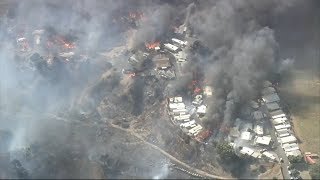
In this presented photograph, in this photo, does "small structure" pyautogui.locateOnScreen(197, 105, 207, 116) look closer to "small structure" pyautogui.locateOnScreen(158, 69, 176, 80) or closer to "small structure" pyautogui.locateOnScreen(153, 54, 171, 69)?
"small structure" pyautogui.locateOnScreen(158, 69, 176, 80)

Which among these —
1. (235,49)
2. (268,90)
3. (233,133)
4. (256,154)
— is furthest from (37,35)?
(256,154)

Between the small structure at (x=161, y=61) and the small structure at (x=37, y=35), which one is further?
the small structure at (x=37, y=35)

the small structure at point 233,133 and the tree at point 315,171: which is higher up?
the small structure at point 233,133

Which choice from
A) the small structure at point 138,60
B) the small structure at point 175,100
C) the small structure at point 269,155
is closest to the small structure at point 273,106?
the small structure at point 269,155

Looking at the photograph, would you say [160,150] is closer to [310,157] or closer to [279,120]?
[279,120]

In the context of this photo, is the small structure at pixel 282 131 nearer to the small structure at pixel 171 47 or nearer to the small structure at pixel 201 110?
the small structure at pixel 201 110

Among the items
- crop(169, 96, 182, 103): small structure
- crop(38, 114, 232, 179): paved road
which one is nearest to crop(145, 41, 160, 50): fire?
crop(169, 96, 182, 103): small structure

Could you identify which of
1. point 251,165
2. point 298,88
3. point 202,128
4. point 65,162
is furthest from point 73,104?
point 298,88
